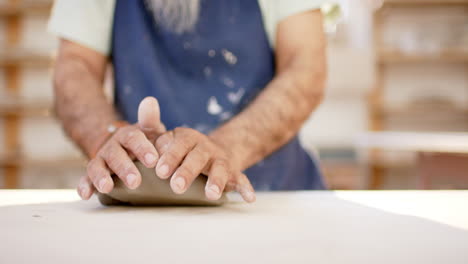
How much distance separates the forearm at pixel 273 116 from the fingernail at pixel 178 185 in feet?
0.59

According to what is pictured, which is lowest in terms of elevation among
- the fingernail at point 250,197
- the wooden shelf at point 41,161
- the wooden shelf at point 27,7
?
the wooden shelf at point 41,161

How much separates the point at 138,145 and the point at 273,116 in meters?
0.35

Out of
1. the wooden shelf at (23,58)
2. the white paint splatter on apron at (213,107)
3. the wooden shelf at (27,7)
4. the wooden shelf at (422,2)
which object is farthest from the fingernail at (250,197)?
the wooden shelf at (27,7)

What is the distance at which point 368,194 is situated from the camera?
0.63 meters

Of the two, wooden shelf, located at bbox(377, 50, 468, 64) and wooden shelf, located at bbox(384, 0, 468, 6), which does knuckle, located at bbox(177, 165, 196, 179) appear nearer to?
wooden shelf, located at bbox(377, 50, 468, 64)

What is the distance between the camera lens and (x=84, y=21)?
93 cm

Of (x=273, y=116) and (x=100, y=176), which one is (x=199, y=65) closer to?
(x=273, y=116)

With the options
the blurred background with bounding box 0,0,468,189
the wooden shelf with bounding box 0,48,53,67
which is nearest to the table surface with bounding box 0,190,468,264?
the blurred background with bounding box 0,0,468,189

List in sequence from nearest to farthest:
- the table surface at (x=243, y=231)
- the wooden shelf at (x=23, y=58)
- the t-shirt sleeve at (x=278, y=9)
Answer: the table surface at (x=243, y=231) < the t-shirt sleeve at (x=278, y=9) < the wooden shelf at (x=23, y=58)

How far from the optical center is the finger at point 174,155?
1.62 feet

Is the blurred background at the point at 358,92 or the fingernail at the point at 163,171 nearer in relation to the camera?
the fingernail at the point at 163,171

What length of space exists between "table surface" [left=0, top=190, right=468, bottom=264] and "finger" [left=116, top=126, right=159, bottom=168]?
6cm

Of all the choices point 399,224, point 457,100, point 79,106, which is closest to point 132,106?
point 79,106

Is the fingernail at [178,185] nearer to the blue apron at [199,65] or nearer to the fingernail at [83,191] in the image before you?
the fingernail at [83,191]
